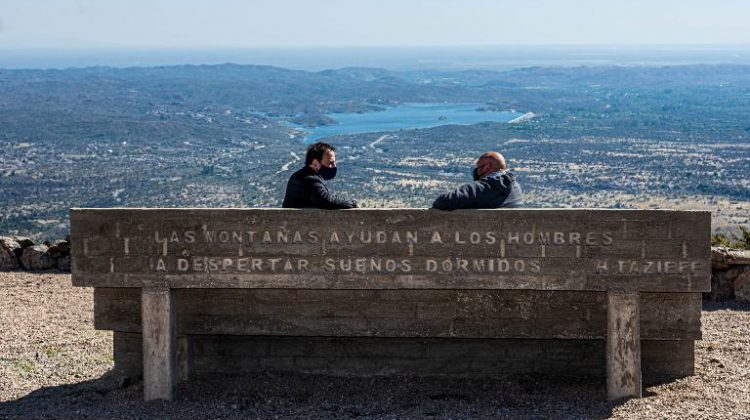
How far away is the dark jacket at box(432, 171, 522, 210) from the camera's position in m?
6.43

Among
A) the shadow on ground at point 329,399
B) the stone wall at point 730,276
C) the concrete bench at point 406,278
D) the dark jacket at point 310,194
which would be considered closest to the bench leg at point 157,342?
the concrete bench at point 406,278

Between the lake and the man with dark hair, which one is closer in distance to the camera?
the man with dark hair

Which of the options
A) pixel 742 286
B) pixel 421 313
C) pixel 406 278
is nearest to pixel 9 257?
pixel 421 313

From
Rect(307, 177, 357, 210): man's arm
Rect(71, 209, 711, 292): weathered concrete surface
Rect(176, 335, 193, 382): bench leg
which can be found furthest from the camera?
Rect(176, 335, 193, 382): bench leg

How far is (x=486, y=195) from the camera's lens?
6.57 metres

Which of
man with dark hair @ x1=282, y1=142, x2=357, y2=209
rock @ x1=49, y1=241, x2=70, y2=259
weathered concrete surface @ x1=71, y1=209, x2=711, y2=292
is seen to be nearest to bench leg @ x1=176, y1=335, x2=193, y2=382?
weathered concrete surface @ x1=71, y1=209, x2=711, y2=292

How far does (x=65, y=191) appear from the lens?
6238 cm

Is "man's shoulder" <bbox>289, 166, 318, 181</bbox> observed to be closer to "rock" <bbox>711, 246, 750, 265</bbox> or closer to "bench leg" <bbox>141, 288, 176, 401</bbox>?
"bench leg" <bbox>141, 288, 176, 401</bbox>

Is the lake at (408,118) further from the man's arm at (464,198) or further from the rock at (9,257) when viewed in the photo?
the man's arm at (464,198)

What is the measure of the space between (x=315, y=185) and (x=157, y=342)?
136 centimetres

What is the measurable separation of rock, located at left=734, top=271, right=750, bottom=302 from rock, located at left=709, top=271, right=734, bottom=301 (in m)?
0.07

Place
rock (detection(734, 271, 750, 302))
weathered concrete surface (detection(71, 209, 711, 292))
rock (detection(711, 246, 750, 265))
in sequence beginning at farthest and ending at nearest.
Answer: rock (detection(711, 246, 750, 265))
rock (detection(734, 271, 750, 302))
weathered concrete surface (detection(71, 209, 711, 292))

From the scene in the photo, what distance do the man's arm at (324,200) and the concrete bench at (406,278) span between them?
3.9 inches

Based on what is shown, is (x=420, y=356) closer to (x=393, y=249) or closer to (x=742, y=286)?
(x=393, y=249)
